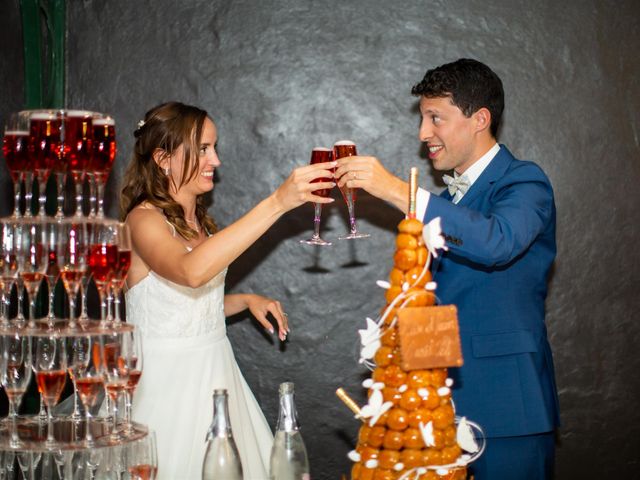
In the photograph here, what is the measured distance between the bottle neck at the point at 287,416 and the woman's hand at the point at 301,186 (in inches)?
27.9

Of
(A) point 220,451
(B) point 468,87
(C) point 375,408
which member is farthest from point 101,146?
(B) point 468,87

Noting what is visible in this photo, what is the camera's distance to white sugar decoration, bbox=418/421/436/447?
180 cm

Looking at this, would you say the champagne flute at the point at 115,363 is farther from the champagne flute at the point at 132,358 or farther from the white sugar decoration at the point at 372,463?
the white sugar decoration at the point at 372,463

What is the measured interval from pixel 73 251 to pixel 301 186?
0.73 m

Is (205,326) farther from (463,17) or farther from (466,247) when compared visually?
(463,17)

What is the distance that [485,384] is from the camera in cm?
263

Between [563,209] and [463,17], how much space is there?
3.26 ft

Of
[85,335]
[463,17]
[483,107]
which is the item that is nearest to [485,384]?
[483,107]

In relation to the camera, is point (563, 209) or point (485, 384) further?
point (563, 209)

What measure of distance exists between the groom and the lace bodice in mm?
871

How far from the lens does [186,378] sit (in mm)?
3059

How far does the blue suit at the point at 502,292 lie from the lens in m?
2.48

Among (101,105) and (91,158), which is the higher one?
(101,105)

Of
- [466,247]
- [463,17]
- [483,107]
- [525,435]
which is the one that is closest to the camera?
[466,247]
